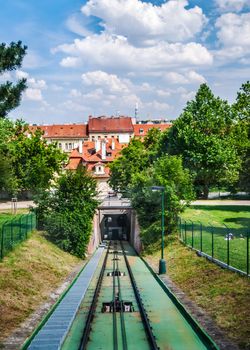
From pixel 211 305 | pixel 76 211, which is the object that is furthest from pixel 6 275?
pixel 76 211

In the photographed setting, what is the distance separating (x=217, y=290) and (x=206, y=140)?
146 feet

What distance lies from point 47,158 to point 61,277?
Answer: 153ft

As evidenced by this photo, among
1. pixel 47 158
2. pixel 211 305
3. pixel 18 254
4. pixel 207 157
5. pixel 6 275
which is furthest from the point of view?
pixel 47 158

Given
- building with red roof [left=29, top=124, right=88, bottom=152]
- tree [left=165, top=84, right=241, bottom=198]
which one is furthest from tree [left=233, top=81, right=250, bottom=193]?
building with red roof [left=29, top=124, right=88, bottom=152]

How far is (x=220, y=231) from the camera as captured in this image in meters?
45.6

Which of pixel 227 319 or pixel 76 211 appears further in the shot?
pixel 76 211

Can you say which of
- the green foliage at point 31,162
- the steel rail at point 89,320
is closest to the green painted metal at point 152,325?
the steel rail at point 89,320

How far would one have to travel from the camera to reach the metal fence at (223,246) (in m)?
28.4

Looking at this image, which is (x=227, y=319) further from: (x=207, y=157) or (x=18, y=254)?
(x=207, y=157)

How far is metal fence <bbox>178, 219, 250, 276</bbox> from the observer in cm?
2836

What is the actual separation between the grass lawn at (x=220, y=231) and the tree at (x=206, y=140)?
193 inches

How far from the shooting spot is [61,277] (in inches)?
1406

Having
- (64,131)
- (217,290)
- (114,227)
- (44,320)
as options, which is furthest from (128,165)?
(64,131)

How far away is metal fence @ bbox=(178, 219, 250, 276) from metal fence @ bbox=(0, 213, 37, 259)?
1236cm
